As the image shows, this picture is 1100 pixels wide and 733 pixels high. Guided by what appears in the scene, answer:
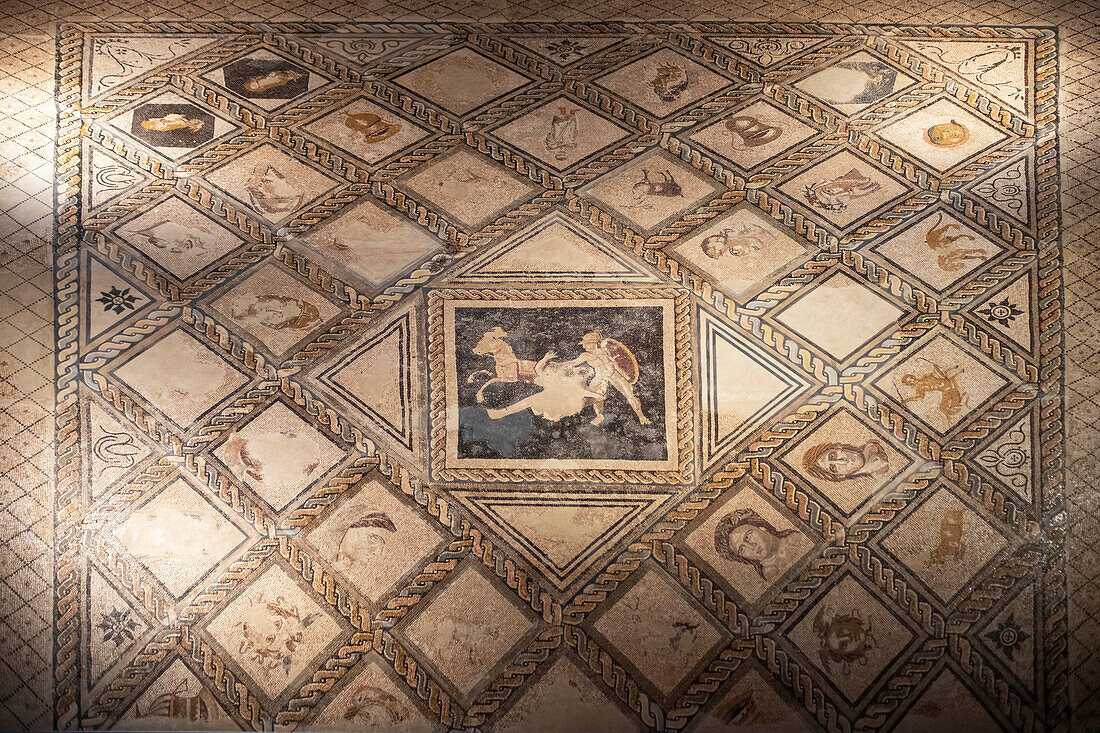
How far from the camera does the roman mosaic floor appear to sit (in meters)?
3.12

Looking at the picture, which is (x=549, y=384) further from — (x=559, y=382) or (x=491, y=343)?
(x=491, y=343)

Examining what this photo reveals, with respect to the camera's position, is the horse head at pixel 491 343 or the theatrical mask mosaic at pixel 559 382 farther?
the horse head at pixel 491 343

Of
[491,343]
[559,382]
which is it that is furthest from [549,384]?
[491,343]

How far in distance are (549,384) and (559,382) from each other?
1.3 inches

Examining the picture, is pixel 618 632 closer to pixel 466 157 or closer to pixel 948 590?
pixel 948 590

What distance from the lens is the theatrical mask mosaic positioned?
10.3 ft

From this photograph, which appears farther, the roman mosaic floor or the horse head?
the horse head

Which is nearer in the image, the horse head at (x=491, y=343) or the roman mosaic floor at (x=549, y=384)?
the roman mosaic floor at (x=549, y=384)

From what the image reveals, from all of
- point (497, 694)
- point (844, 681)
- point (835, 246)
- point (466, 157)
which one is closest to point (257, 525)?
point (497, 694)

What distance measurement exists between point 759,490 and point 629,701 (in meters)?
0.75

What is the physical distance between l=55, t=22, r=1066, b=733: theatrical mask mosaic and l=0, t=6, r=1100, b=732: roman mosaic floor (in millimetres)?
12

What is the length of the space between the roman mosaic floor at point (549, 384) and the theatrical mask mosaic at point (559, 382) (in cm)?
1

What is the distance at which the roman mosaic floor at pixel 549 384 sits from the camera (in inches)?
123

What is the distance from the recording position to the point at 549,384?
11.1 ft
